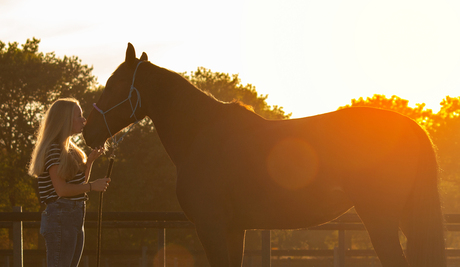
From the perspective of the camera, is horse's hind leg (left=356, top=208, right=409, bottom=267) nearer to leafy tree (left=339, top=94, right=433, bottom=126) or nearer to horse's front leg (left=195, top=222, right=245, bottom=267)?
horse's front leg (left=195, top=222, right=245, bottom=267)

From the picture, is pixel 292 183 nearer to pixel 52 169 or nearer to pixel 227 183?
pixel 227 183

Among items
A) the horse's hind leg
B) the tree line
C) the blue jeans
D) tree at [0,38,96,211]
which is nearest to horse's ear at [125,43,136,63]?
the blue jeans

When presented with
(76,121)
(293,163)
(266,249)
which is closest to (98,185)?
(76,121)

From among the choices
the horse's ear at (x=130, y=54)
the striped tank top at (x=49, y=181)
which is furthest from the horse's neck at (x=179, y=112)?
the striped tank top at (x=49, y=181)

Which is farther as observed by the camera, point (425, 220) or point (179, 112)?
point (179, 112)

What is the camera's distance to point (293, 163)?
140 inches

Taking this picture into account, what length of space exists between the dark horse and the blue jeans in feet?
3.43

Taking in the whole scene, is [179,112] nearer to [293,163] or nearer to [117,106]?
[117,106]

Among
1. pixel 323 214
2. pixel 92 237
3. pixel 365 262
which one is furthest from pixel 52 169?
pixel 92 237

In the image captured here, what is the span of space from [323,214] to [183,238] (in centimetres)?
2206

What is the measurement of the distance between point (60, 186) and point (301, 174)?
7.04 feet

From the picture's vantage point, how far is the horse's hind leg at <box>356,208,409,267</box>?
3248 mm

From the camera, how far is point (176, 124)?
438cm

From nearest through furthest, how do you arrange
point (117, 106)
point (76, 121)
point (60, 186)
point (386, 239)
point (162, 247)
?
point (386, 239), point (60, 186), point (76, 121), point (117, 106), point (162, 247)
